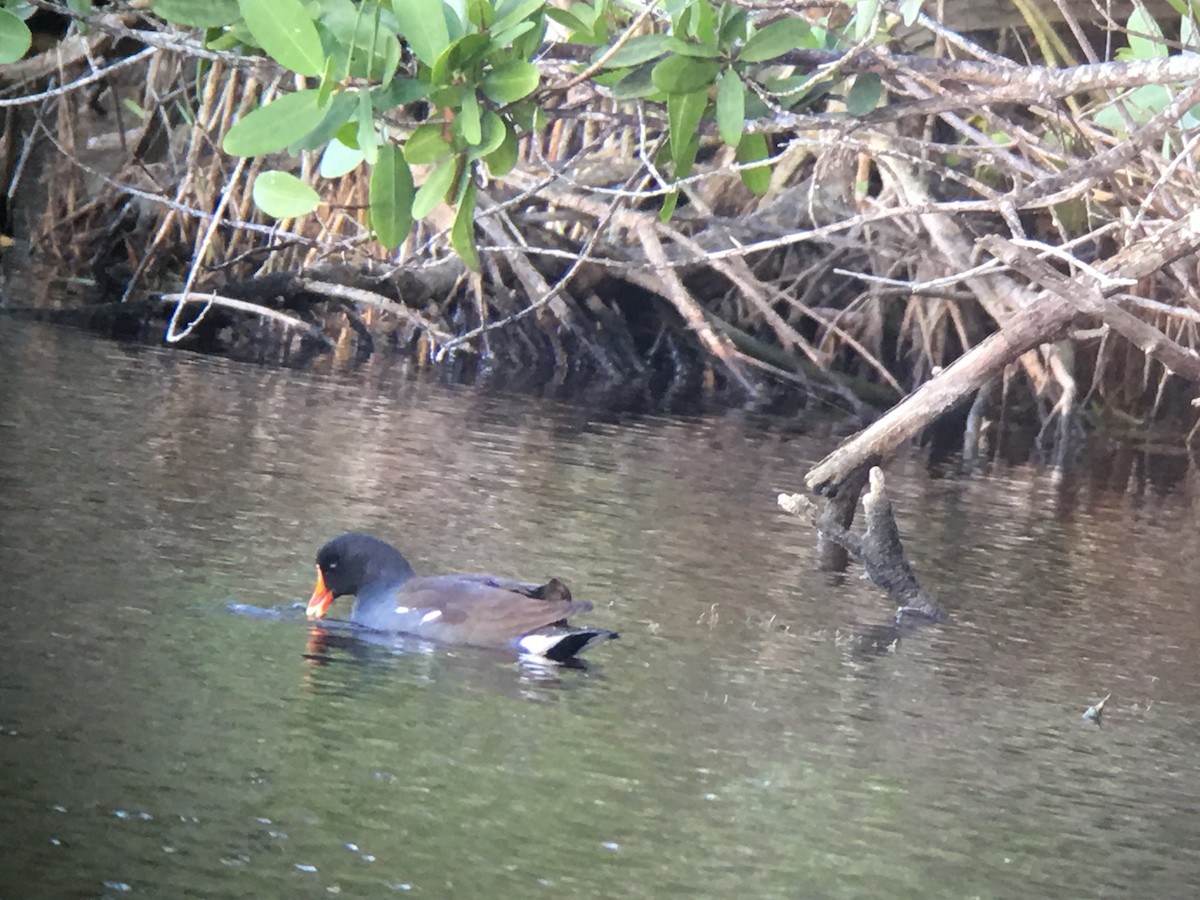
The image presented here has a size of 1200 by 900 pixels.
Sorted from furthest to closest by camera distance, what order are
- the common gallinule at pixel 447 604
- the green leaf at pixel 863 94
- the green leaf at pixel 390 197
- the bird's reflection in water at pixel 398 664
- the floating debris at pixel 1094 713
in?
the common gallinule at pixel 447 604, the floating debris at pixel 1094 713, the green leaf at pixel 863 94, the bird's reflection in water at pixel 398 664, the green leaf at pixel 390 197

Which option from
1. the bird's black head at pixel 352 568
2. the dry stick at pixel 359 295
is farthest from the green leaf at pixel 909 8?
the dry stick at pixel 359 295

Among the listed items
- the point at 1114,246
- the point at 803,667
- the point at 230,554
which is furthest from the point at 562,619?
the point at 1114,246

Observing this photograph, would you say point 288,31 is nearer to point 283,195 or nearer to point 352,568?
point 283,195

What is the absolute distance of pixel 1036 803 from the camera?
10.6 feet

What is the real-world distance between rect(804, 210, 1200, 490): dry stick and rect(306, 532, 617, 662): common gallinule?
3.74ft

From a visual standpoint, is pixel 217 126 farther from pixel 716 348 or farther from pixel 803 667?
pixel 803 667

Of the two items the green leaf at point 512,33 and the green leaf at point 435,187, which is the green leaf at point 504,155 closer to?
the green leaf at point 435,187

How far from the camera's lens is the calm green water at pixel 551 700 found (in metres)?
2.67

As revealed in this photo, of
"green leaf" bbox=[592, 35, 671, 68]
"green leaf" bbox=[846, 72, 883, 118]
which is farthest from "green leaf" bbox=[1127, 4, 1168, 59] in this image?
"green leaf" bbox=[592, 35, 671, 68]

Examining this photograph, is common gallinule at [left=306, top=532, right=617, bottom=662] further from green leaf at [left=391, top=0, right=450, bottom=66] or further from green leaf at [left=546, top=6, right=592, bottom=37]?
green leaf at [left=391, top=0, right=450, bottom=66]

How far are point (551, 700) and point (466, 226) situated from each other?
0.89m

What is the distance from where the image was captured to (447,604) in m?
4.09

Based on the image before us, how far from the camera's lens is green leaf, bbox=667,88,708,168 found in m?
3.40

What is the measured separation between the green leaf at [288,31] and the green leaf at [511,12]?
0.97 ft
